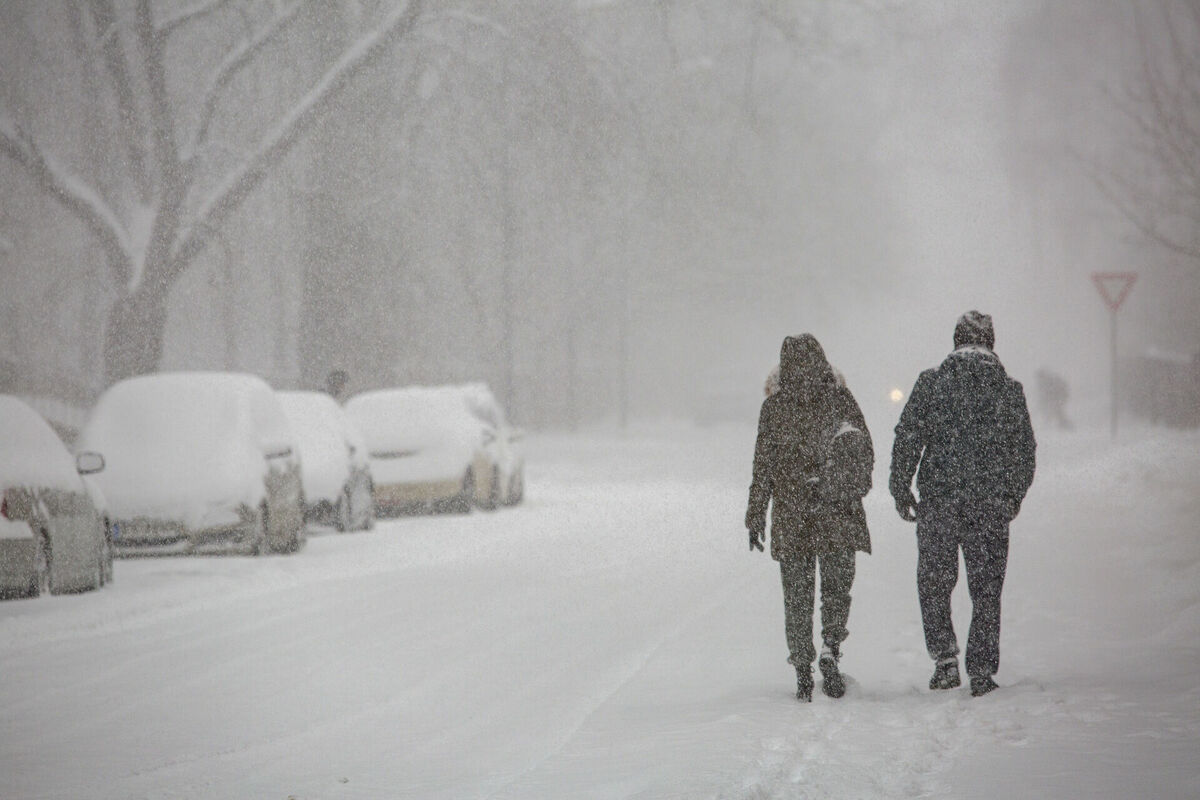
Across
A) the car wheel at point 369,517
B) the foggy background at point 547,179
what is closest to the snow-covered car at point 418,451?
the car wheel at point 369,517

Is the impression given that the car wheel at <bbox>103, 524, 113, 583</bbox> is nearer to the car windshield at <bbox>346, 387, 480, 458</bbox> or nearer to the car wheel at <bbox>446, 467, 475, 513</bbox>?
the car windshield at <bbox>346, 387, 480, 458</bbox>

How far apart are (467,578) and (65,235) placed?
28656 mm

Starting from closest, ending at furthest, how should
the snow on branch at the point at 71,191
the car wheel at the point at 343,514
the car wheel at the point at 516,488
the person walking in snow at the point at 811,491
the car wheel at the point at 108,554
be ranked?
the person walking in snow at the point at 811,491 → the car wheel at the point at 108,554 → the car wheel at the point at 343,514 → the snow on branch at the point at 71,191 → the car wheel at the point at 516,488

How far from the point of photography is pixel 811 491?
28.3 ft

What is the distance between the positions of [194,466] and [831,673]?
8795 millimetres

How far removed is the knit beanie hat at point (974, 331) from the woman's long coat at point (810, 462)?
646mm

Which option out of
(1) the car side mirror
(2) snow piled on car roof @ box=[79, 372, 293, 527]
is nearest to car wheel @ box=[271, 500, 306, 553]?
(2) snow piled on car roof @ box=[79, 372, 293, 527]

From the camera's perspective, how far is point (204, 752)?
25.3ft

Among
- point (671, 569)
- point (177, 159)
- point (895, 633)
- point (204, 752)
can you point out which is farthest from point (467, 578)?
point (177, 159)

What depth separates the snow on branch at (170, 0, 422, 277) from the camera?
25.3 metres

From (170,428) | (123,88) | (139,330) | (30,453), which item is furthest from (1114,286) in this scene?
(30,453)

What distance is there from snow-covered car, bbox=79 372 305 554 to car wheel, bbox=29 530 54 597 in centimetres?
240

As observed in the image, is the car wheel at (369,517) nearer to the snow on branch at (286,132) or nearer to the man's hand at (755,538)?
the snow on branch at (286,132)

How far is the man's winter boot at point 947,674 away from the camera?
864cm
